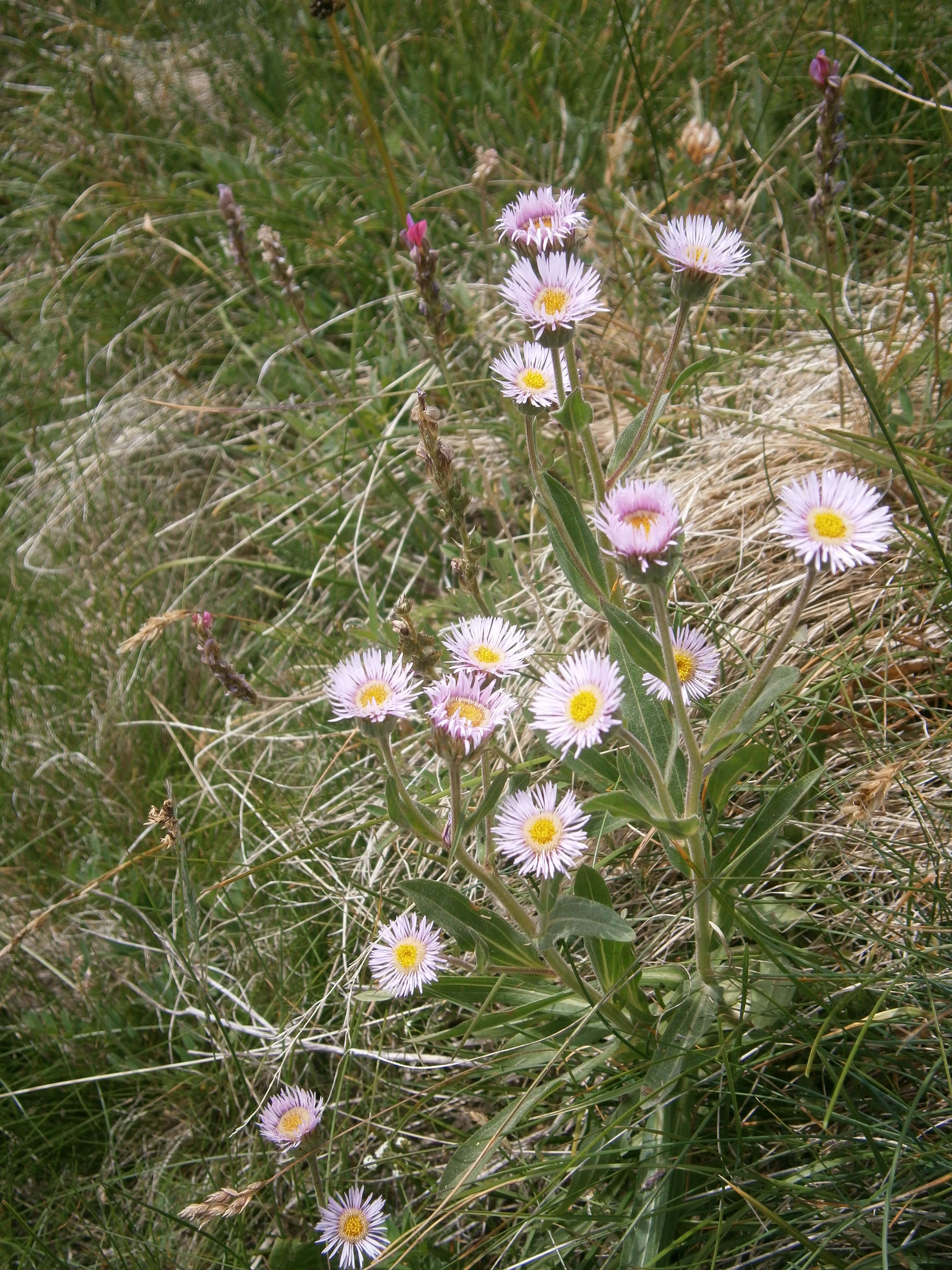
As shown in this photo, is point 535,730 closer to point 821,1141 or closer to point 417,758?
point 417,758

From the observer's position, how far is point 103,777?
8.13ft

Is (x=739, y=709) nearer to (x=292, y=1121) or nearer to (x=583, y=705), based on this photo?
(x=583, y=705)

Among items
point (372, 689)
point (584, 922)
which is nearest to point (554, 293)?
point (372, 689)

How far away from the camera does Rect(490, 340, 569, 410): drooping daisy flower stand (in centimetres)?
157

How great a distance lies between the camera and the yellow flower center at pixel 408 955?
4.86ft

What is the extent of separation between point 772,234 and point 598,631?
1.49 metres

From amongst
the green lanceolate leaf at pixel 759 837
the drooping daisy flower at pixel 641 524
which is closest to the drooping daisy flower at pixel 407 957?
the green lanceolate leaf at pixel 759 837

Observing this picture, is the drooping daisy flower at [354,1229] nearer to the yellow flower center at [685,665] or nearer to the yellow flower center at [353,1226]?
the yellow flower center at [353,1226]

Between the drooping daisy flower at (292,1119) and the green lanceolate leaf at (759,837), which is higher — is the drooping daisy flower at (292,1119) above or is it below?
below

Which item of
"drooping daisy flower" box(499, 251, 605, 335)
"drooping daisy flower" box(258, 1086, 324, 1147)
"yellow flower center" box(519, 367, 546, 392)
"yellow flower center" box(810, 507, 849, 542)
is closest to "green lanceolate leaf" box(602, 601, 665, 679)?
"yellow flower center" box(810, 507, 849, 542)

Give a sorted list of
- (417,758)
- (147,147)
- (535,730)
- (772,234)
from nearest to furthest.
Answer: (535,730)
(417,758)
(772,234)
(147,147)

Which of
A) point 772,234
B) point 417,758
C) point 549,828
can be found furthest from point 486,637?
point 772,234

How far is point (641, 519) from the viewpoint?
1170mm

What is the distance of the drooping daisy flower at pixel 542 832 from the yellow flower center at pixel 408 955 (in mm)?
224
